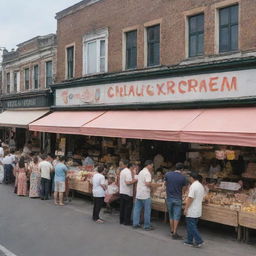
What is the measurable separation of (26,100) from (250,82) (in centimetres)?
1539

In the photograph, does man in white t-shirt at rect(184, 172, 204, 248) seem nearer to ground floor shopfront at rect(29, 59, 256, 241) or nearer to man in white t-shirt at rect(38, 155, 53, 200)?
ground floor shopfront at rect(29, 59, 256, 241)

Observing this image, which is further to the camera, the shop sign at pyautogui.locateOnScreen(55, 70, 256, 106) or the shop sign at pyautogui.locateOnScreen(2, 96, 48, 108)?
the shop sign at pyautogui.locateOnScreen(2, 96, 48, 108)

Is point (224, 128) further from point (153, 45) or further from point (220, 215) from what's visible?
point (153, 45)

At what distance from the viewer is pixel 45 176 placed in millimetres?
14836

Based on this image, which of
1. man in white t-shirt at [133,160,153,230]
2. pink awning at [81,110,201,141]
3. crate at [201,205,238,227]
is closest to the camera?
crate at [201,205,238,227]

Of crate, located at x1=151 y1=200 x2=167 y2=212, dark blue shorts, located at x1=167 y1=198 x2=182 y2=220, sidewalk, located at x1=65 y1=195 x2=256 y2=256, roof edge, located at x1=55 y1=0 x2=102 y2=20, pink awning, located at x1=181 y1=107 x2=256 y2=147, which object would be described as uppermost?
roof edge, located at x1=55 y1=0 x2=102 y2=20

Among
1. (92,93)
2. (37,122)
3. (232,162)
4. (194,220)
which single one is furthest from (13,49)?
(194,220)

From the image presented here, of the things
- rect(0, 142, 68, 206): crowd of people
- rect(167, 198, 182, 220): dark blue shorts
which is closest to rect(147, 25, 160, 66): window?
rect(0, 142, 68, 206): crowd of people

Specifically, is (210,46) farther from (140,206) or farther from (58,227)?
(58,227)

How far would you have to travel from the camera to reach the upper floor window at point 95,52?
1919cm

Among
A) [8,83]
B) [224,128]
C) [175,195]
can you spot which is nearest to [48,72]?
[8,83]

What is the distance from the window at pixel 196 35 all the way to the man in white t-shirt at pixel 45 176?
20.9ft

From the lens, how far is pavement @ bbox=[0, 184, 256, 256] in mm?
8906

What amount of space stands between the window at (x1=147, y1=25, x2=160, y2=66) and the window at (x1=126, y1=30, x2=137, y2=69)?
2.53ft
